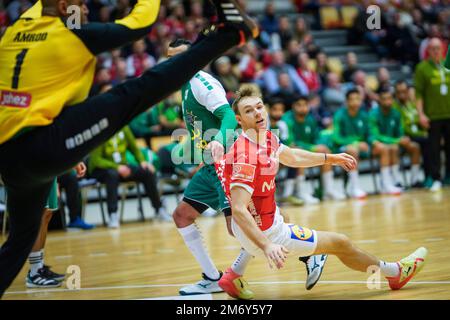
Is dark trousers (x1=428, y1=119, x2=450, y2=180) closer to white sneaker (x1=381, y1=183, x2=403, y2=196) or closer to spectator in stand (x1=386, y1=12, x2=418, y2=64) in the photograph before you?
white sneaker (x1=381, y1=183, x2=403, y2=196)

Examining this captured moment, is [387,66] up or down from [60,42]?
down

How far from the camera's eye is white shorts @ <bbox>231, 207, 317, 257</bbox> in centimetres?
543

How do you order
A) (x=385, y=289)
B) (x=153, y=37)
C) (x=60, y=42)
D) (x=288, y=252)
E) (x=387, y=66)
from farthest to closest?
(x=387, y=66) → (x=153, y=37) → (x=385, y=289) → (x=288, y=252) → (x=60, y=42)

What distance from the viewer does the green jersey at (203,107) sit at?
6242 mm

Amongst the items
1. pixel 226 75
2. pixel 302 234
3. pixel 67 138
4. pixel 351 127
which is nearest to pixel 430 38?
pixel 351 127

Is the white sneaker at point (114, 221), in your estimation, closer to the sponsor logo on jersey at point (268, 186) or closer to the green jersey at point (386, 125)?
the green jersey at point (386, 125)

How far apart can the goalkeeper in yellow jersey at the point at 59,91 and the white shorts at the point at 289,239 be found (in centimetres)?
118

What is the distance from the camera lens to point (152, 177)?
41.6 feet

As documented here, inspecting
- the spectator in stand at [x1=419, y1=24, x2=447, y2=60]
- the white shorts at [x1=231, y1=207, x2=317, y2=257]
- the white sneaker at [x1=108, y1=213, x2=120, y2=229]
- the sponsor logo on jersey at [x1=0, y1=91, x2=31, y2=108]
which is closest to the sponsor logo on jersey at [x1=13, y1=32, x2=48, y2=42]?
the sponsor logo on jersey at [x1=0, y1=91, x2=31, y2=108]

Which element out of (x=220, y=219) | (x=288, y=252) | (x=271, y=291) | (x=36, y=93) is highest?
(x=36, y=93)

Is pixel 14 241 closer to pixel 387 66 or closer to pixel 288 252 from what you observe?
pixel 288 252

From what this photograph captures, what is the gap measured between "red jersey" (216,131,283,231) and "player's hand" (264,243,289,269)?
1.61ft
